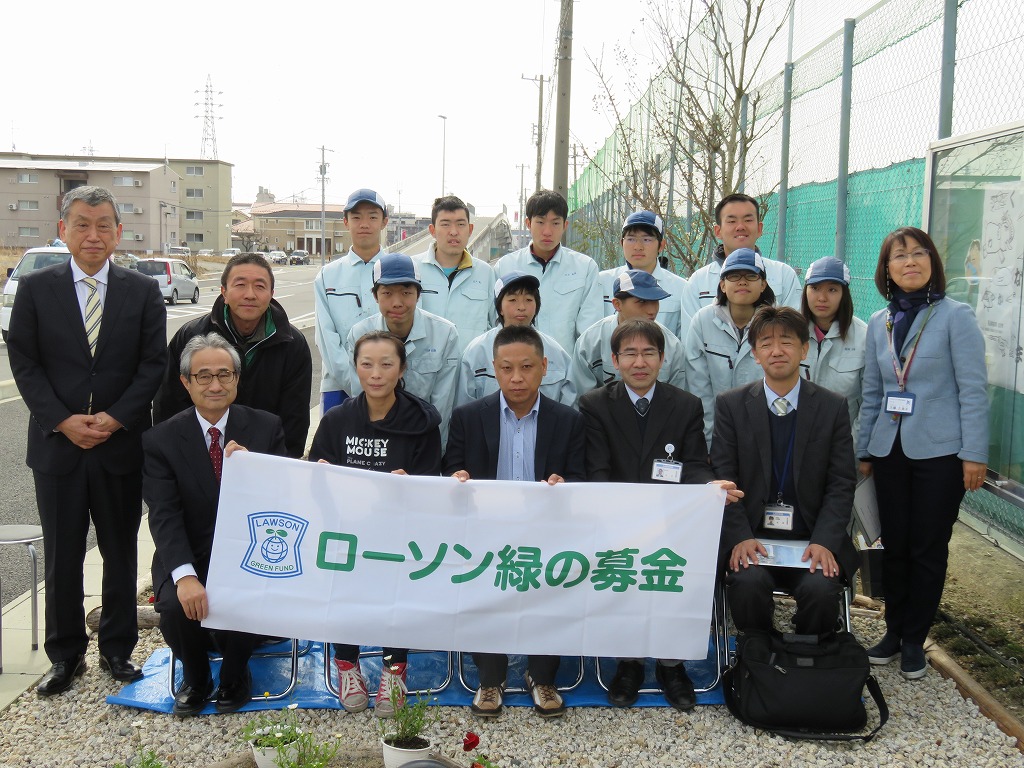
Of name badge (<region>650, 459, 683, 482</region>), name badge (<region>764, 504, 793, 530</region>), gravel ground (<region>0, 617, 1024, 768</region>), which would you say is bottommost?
gravel ground (<region>0, 617, 1024, 768</region>)

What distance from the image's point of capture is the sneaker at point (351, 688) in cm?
394

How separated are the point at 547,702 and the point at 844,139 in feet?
15.1

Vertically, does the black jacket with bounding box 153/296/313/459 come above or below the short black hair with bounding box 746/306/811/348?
below

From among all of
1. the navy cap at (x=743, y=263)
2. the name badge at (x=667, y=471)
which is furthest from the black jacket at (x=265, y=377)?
the navy cap at (x=743, y=263)

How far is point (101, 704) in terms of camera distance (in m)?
3.97

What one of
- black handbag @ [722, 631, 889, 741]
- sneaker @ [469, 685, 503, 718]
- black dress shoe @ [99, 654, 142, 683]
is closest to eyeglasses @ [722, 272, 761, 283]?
black handbag @ [722, 631, 889, 741]

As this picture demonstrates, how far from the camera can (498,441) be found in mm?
4262

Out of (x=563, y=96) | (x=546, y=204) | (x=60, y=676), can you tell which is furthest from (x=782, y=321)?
(x=563, y=96)

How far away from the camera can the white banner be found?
3941 millimetres

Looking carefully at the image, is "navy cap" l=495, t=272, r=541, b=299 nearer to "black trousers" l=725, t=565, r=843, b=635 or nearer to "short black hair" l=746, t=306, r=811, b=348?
"short black hair" l=746, t=306, r=811, b=348

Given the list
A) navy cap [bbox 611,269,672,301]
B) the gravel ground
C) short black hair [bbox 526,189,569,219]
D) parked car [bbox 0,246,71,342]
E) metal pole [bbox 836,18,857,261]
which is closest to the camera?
the gravel ground

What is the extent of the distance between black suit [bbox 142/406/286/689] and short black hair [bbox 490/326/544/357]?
1139mm

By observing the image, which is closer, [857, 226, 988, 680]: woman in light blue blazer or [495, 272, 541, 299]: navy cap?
[857, 226, 988, 680]: woman in light blue blazer

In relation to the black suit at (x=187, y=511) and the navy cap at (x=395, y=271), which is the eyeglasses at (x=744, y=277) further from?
the black suit at (x=187, y=511)
